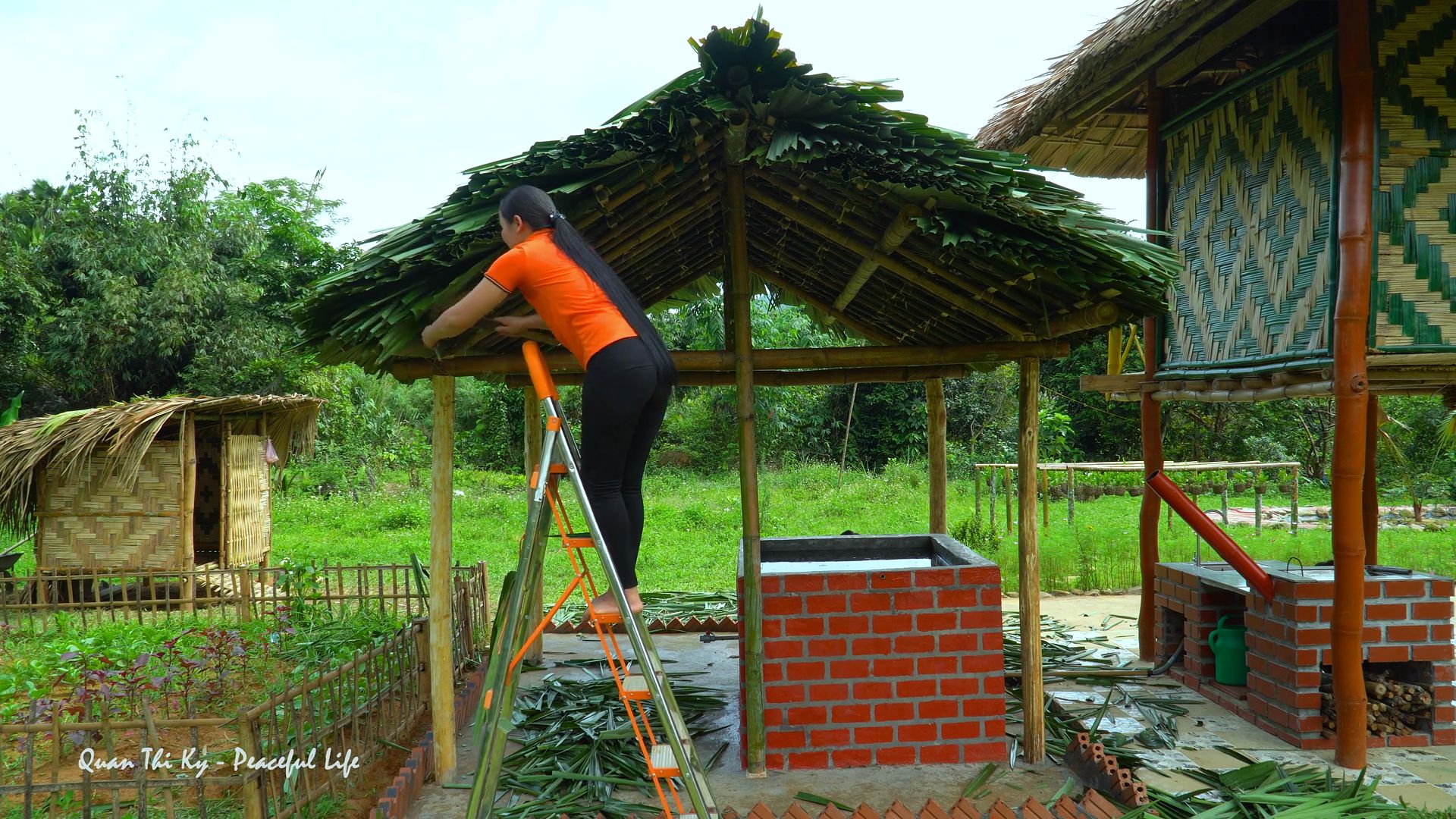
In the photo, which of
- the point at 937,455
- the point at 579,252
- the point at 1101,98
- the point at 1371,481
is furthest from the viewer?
the point at 1371,481

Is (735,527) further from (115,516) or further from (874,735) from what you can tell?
Answer: (874,735)

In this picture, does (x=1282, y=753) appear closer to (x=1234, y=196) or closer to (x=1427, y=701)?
(x=1427, y=701)

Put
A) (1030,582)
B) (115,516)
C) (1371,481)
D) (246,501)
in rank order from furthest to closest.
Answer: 1. (246,501)
2. (115,516)
3. (1371,481)
4. (1030,582)

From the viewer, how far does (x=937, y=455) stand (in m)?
→ 6.34

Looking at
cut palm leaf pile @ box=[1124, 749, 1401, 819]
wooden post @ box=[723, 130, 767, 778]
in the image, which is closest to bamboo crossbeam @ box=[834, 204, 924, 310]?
wooden post @ box=[723, 130, 767, 778]

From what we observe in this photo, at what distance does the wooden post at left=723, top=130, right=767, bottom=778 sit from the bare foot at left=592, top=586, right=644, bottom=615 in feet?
3.63

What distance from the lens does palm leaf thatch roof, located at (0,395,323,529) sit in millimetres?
8047

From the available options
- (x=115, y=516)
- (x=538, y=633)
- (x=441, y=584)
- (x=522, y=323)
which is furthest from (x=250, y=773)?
(x=115, y=516)

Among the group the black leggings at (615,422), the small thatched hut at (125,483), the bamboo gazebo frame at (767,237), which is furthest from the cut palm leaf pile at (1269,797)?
the small thatched hut at (125,483)

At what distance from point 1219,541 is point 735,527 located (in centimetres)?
862

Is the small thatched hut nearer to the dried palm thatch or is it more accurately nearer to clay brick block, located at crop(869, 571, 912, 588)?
clay brick block, located at crop(869, 571, 912, 588)

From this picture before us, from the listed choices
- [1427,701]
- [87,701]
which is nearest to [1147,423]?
[1427,701]

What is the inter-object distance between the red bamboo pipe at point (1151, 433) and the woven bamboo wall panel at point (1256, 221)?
0.09 metres

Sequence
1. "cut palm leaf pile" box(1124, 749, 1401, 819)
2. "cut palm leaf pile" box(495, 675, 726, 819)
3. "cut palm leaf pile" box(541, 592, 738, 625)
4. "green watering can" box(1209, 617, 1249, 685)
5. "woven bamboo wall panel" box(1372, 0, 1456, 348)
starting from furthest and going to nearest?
"cut palm leaf pile" box(541, 592, 738, 625) → "green watering can" box(1209, 617, 1249, 685) → "woven bamboo wall panel" box(1372, 0, 1456, 348) → "cut palm leaf pile" box(495, 675, 726, 819) → "cut palm leaf pile" box(1124, 749, 1401, 819)
